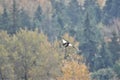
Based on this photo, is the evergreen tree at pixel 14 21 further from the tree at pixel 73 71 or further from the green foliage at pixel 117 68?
the tree at pixel 73 71

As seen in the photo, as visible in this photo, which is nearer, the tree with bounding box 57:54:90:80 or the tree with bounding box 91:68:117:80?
the tree with bounding box 57:54:90:80

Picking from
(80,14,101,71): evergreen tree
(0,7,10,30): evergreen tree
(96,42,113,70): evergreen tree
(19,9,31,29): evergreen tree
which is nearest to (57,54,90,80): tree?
(96,42,113,70): evergreen tree

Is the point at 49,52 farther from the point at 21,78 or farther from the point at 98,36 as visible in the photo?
the point at 98,36

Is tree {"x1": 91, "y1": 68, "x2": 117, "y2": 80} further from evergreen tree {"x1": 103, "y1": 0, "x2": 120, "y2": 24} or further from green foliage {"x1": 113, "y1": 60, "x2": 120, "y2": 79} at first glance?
evergreen tree {"x1": 103, "y1": 0, "x2": 120, "y2": 24}

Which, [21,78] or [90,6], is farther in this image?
[90,6]

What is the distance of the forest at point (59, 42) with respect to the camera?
4506cm

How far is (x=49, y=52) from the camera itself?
154 ft

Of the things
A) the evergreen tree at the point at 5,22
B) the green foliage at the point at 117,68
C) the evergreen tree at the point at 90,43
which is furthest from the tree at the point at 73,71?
the evergreen tree at the point at 5,22

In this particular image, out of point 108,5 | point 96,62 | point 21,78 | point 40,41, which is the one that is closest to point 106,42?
point 96,62

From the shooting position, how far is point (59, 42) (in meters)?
51.3

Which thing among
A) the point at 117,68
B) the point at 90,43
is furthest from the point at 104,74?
the point at 90,43

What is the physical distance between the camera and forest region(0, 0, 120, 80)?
45.1 meters

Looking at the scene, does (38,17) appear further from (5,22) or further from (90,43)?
(90,43)

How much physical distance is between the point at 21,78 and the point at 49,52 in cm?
330
